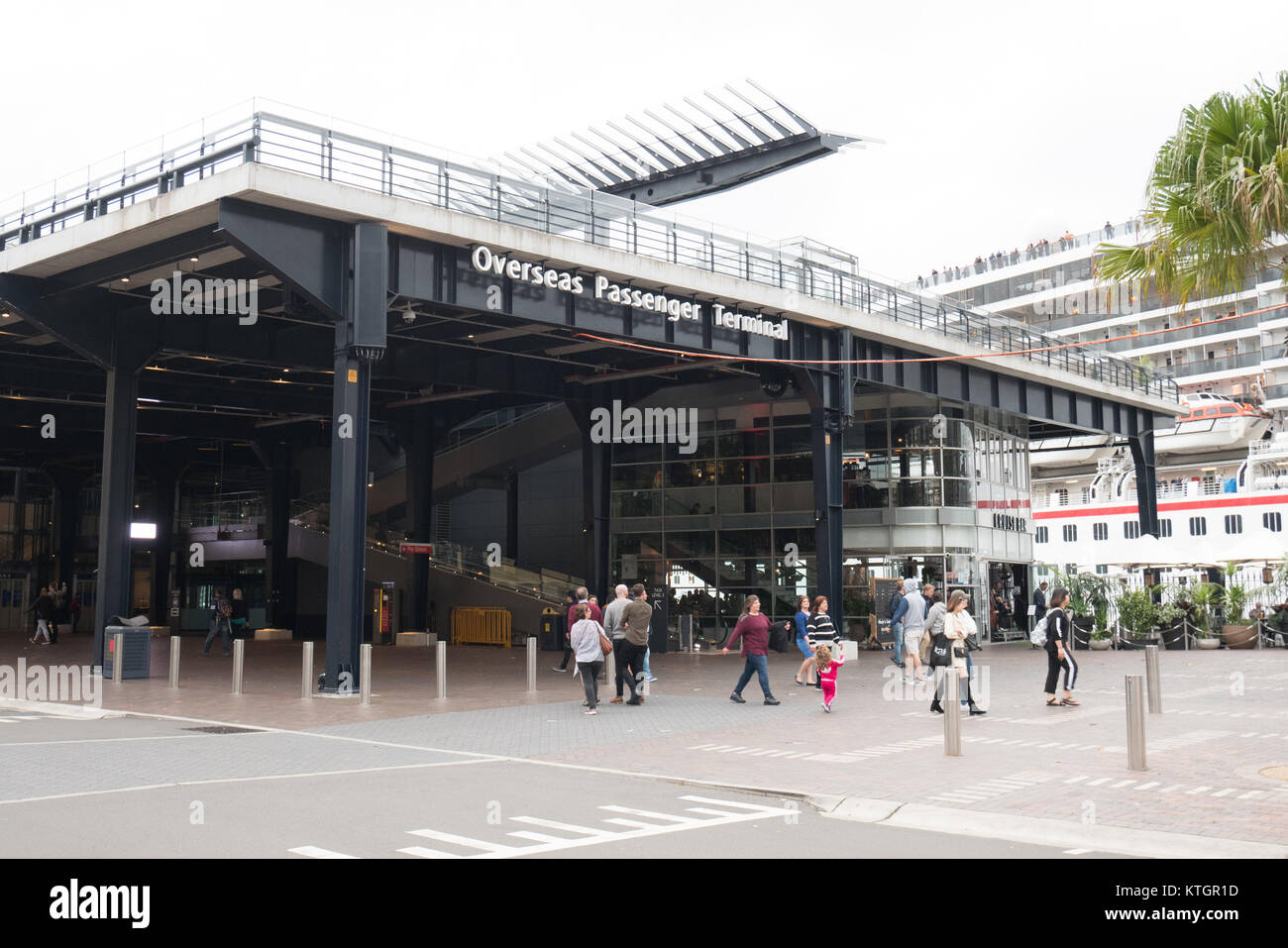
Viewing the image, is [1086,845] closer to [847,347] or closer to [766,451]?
[847,347]

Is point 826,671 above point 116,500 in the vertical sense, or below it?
below

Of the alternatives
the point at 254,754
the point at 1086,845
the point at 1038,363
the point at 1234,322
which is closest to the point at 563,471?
the point at 1038,363

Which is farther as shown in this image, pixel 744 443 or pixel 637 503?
pixel 637 503

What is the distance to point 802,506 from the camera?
120 ft

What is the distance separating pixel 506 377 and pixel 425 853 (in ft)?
83.2

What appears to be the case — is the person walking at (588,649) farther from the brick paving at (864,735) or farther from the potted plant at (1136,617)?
the potted plant at (1136,617)

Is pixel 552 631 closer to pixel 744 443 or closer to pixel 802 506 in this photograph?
pixel 802 506

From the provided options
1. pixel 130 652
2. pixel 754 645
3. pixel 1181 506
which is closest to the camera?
pixel 754 645

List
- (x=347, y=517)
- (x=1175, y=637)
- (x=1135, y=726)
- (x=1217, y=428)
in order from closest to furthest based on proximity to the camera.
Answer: (x=1135, y=726) < (x=347, y=517) < (x=1175, y=637) < (x=1217, y=428)

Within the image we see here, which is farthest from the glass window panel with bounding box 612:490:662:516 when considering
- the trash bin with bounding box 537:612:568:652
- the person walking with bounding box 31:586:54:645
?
the person walking with bounding box 31:586:54:645

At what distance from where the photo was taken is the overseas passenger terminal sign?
22.5 metres
